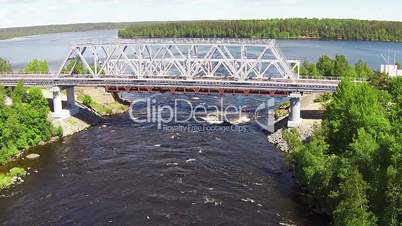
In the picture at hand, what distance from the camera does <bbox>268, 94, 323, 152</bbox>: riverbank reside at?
72750 millimetres

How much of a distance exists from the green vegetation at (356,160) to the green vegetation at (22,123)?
3845 cm

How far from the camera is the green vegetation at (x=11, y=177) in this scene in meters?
59.6

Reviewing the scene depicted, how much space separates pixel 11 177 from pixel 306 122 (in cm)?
4526

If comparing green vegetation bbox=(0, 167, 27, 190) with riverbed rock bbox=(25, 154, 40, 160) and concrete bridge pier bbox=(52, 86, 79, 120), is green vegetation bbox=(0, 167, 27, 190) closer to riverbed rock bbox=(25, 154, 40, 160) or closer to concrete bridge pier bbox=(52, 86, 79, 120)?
riverbed rock bbox=(25, 154, 40, 160)

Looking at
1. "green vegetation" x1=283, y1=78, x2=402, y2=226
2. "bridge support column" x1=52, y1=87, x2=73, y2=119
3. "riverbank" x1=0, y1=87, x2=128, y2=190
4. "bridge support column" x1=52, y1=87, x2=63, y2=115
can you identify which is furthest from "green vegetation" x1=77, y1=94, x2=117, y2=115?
"green vegetation" x1=283, y1=78, x2=402, y2=226

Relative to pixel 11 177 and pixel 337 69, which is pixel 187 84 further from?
pixel 337 69

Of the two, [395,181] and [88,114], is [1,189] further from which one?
[395,181]

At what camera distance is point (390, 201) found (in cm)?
3594

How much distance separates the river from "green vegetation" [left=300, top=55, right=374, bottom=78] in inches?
1339

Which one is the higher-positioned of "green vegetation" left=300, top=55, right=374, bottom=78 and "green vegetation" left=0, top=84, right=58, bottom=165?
"green vegetation" left=300, top=55, right=374, bottom=78

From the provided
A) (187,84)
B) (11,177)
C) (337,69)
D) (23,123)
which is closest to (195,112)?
(187,84)

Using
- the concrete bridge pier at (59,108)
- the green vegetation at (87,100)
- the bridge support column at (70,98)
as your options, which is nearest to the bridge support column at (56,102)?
the concrete bridge pier at (59,108)

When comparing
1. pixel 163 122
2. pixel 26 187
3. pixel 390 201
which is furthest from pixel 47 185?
pixel 390 201

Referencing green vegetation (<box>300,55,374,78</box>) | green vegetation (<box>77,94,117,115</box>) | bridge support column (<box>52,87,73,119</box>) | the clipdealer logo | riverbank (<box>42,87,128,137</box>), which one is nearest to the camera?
riverbank (<box>42,87,128,137</box>)
